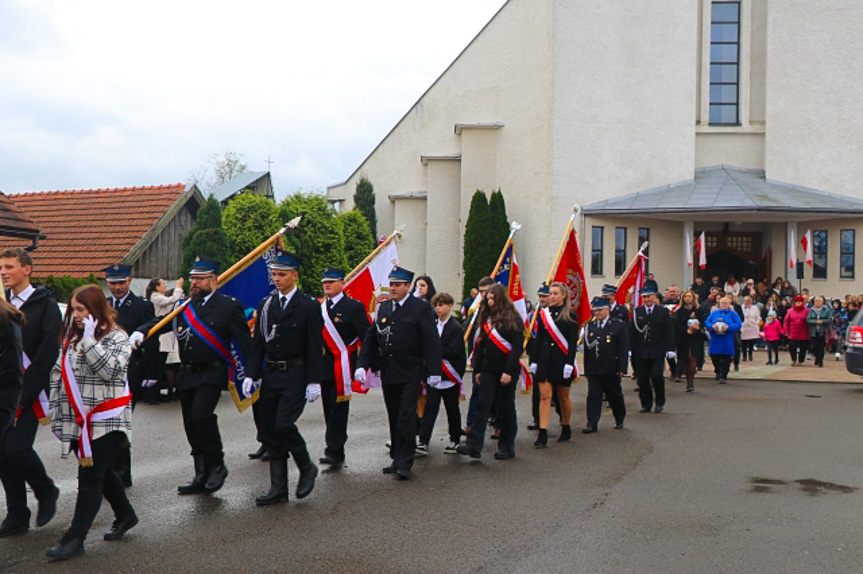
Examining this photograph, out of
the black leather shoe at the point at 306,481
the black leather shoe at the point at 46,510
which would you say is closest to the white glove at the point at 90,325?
the black leather shoe at the point at 46,510

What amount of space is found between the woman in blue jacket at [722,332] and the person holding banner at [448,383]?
9838 millimetres

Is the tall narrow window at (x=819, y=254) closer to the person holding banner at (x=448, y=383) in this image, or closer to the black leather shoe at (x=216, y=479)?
the person holding banner at (x=448, y=383)

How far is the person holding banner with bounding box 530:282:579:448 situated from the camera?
11.3 m

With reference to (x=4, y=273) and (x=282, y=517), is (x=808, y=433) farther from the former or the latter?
(x=4, y=273)

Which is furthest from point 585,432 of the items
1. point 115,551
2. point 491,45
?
point 491,45

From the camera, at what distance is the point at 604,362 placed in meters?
12.2

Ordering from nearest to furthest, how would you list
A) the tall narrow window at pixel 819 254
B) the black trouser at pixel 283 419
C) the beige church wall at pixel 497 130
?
the black trouser at pixel 283 419 → the tall narrow window at pixel 819 254 → the beige church wall at pixel 497 130

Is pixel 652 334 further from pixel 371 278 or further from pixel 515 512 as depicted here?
pixel 515 512

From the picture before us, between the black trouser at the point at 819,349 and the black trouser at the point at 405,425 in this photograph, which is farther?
the black trouser at the point at 819,349

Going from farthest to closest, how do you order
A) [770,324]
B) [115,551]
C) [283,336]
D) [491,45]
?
[491,45] < [770,324] < [283,336] < [115,551]

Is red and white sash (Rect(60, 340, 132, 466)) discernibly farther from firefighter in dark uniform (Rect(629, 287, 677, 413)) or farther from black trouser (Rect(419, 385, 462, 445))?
firefighter in dark uniform (Rect(629, 287, 677, 413))

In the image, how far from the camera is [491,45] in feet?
129

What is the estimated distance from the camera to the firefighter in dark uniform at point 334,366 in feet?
31.9

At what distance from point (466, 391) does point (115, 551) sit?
12105mm
